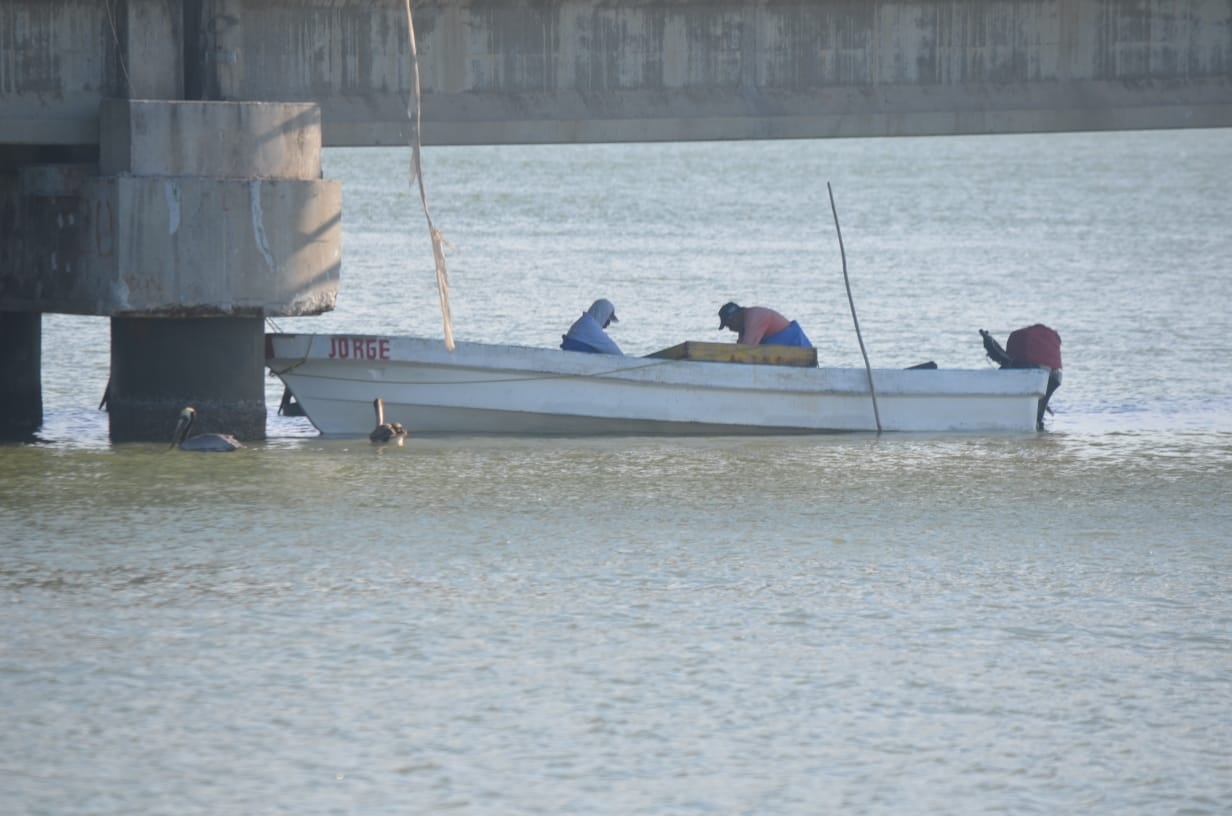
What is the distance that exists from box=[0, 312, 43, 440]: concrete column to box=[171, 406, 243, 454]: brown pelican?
237cm

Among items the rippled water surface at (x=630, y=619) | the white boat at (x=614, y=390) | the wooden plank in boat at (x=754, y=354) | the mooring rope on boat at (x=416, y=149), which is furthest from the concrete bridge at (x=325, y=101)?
the wooden plank in boat at (x=754, y=354)

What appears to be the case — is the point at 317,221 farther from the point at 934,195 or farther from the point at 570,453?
the point at 934,195

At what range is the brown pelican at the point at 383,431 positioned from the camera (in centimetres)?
1762

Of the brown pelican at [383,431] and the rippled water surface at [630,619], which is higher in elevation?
the brown pelican at [383,431]

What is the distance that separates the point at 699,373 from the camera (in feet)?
60.3

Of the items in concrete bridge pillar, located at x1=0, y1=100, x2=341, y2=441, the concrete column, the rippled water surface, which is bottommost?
the rippled water surface

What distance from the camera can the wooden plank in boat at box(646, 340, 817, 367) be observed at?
60.9 feet

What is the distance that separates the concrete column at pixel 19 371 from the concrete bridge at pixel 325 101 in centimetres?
2

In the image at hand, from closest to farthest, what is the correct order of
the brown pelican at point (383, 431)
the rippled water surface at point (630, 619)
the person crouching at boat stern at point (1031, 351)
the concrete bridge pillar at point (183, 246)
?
the rippled water surface at point (630, 619) < the concrete bridge pillar at point (183, 246) < the brown pelican at point (383, 431) < the person crouching at boat stern at point (1031, 351)

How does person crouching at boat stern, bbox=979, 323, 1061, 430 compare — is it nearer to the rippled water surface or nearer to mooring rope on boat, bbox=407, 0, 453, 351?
the rippled water surface

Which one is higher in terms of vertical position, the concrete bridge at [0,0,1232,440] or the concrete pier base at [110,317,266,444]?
the concrete bridge at [0,0,1232,440]

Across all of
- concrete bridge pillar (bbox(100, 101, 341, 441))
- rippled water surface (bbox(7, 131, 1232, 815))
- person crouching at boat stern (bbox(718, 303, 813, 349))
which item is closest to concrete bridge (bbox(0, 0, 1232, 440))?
concrete bridge pillar (bbox(100, 101, 341, 441))

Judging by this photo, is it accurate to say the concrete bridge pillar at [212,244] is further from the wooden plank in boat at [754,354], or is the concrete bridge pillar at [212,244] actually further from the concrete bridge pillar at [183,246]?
the wooden plank in boat at [754,354]

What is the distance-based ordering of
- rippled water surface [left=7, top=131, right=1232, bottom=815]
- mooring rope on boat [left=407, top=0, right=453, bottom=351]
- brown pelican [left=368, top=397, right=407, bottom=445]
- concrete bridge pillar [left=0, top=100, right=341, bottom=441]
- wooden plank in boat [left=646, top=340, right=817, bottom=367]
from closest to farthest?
rippled water surface [left=7, top=131, right=1232, bottom=815] → concrete bridge pillar [left=0, top=100, right=341, bottom=441] → mooring rope on boat [left=407, top=0, right=453, bottom=351] → brown pelican [left=368, top=397, right=407, bottom=445] → wooden plank in boat [left=646, top=340, right=817, bottom=367]
